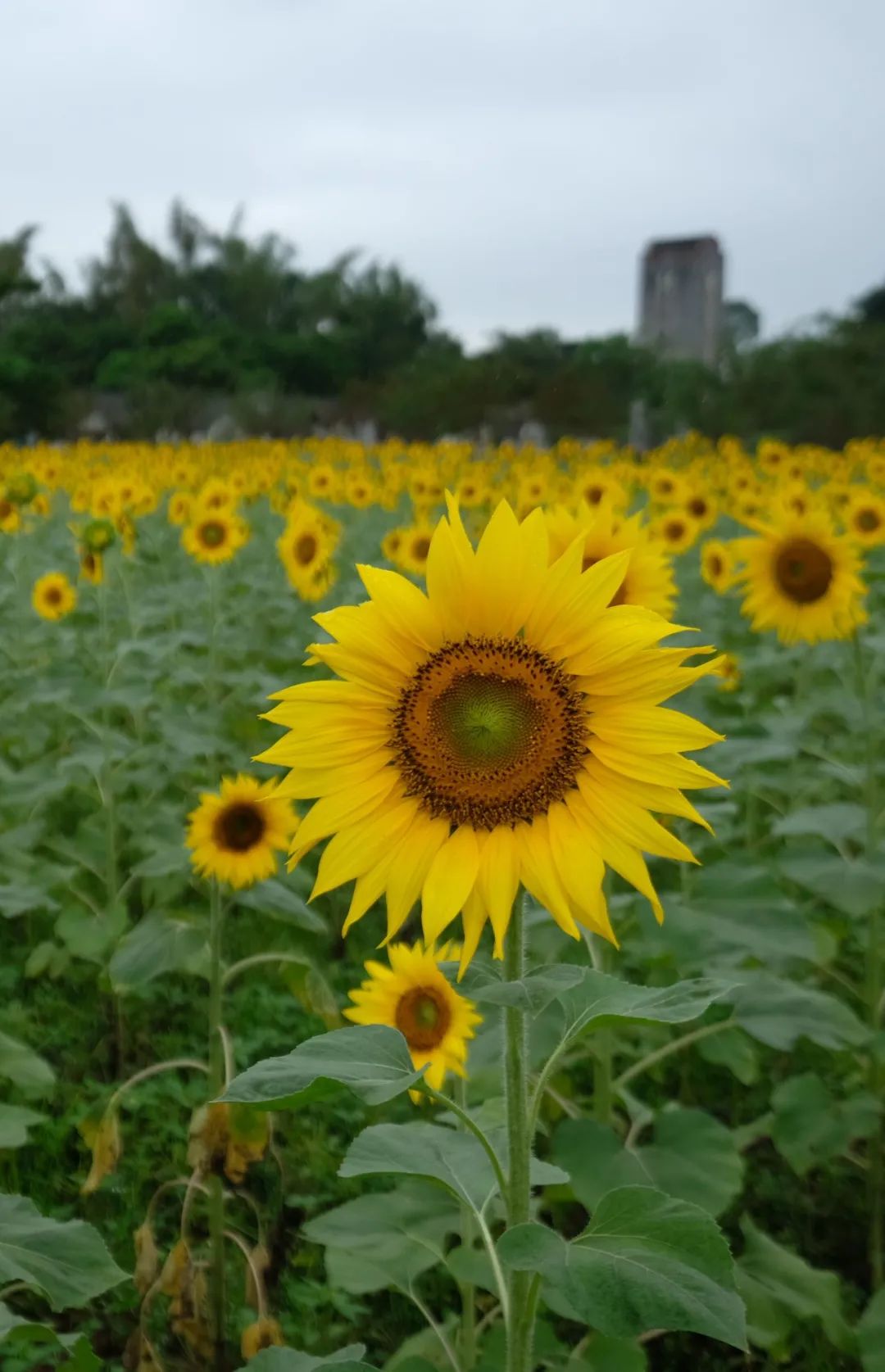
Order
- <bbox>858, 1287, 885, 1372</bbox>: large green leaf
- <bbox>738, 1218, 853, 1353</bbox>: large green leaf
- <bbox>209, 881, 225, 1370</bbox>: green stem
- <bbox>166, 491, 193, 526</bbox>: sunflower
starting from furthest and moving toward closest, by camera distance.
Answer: <bbox>166, 491, 193, 526</bbox>: sunflower < <bbox>209, 881, 225, 1370</bbox>: green stem < <bbox>738, 1218, 853, 1353</bbox>: large green leaf < <bbox>858, 1287, 885, 1372</bbox>: large green leaf

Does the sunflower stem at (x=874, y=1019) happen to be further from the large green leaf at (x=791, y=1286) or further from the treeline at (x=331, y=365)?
the treeline at (x=331, y=365)

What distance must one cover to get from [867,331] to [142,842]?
13.5 metres

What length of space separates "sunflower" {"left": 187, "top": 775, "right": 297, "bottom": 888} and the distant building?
71.3ft

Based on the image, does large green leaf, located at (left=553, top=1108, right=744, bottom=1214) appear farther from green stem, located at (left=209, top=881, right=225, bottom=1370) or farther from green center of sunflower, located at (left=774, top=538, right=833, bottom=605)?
green center of sunflower, located at (left=774, top=538, right=833, bottom=605)

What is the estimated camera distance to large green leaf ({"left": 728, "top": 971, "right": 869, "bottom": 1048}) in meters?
2.00

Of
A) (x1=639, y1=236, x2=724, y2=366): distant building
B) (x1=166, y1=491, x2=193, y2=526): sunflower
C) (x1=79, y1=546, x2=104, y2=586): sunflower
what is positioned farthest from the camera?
(x1=639, y1=236, x2=724, y2=366): distant building

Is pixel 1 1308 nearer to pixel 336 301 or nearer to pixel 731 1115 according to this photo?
pixel 731 1115

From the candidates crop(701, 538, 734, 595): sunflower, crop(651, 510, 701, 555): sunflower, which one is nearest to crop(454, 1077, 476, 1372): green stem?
crop(701, 538, 734, 595): sunflower

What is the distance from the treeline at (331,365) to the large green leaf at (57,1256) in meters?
6.55

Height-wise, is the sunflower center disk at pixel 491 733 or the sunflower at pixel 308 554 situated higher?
the sunflower at pixel 308 554

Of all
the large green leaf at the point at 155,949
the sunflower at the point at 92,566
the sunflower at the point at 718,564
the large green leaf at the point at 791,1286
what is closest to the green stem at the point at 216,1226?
the large green leaf at the point at 155,949

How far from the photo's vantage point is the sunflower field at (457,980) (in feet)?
3.80

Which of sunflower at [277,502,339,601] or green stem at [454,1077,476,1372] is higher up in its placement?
sunflower at [277,502,339,601]

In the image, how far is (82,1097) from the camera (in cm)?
268
